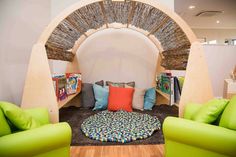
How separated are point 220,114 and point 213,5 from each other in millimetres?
A: 4221

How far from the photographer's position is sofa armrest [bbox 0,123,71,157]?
1137 millimetres

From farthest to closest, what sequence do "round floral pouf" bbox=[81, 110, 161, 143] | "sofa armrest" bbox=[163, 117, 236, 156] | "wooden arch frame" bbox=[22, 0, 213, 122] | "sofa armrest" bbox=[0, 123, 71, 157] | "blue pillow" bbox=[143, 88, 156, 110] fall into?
"blue pillow" bbox=[143, 88, 156, 110], "round floral pouf" bbox=[81, 110, 161, 143], "wooden arch frame" bbox=[22, 0, 213, 122], "sofa armrest" bbox=[163, 117, 236, 156], "sofa armrest" bbox=[0, 123, 71, 157]

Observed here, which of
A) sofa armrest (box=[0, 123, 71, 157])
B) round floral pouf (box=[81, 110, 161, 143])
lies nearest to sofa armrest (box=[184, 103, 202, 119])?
round floral pouf (box=[81, 110, 161, 143])

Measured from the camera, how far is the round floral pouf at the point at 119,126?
2.14 meters

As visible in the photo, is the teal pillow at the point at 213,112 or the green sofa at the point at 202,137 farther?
the teal pillow at the point at 213,112

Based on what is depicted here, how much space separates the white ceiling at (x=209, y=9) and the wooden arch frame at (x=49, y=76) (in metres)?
3.07

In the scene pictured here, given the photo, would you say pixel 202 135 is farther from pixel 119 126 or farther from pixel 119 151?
pixel 119 126

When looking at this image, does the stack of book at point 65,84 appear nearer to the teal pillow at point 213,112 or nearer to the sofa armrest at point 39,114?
the sofa armrest at point 39,114

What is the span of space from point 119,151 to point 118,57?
7.01 ft

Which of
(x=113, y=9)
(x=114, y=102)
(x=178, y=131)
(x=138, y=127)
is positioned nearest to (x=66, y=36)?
(x=113, y=9)

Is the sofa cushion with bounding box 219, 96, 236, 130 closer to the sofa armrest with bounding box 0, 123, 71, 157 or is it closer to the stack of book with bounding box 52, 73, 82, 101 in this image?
the sofa armrest with bounding box 0, 123, 71, 157

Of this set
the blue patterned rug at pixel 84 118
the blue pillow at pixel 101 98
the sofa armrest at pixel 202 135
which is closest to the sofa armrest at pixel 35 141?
the blue patterned rug at pixel 84 118

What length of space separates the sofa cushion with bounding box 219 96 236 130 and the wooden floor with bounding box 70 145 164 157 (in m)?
0.69

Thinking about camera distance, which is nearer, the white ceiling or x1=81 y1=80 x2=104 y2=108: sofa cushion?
x1=81 y1=80 x2=104 y2=108: sofa cushion
